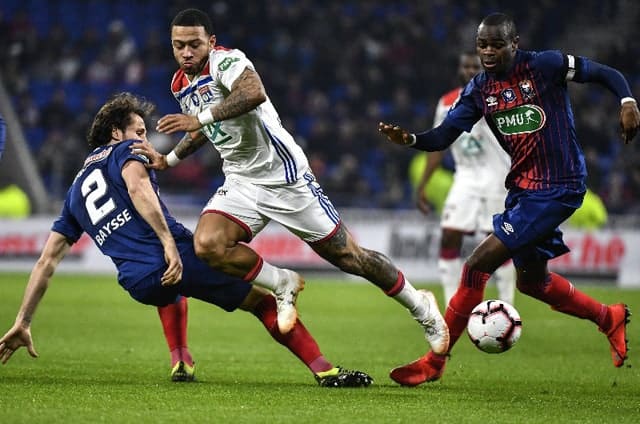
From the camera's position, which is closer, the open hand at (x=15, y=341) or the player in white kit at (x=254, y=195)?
the open hand at (x=15, y=341)

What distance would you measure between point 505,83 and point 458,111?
401mm

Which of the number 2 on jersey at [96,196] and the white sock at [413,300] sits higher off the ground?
the number 2 on jersey at [96,196]

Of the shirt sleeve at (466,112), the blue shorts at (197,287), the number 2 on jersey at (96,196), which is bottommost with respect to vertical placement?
the blue shorts at (197,287)

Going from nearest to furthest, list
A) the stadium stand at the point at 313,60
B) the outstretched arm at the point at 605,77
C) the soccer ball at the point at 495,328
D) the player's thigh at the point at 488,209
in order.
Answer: the outstretched arm at the point at 605,77 < the soccer ball at the point at 495,328 < the player's thigh at the point at 488,209 < the stadium stand at the point at 313,60

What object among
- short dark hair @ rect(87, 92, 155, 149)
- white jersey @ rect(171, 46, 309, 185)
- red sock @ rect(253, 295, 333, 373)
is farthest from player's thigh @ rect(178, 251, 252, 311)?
short dark hair @ rect(87, 92, 155, 149)

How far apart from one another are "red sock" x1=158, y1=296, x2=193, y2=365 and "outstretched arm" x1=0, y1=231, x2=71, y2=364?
0.75 m

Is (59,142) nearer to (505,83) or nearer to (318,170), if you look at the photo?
(318,170)

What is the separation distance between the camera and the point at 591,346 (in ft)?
31.2

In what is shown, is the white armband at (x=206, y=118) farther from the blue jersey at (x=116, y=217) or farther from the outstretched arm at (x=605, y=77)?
the outstretched arm at (x=605, y=77)

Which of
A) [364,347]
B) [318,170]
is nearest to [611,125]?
[318,170]

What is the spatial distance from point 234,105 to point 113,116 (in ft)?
3.13

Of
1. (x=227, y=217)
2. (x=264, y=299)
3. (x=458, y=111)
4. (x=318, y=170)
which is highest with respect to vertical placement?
(x=458, y=111)

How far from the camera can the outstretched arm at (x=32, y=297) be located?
20.8 ft

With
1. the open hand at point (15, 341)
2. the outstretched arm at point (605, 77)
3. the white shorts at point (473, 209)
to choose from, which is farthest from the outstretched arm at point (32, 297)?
the white shorts at point (473, 209)
